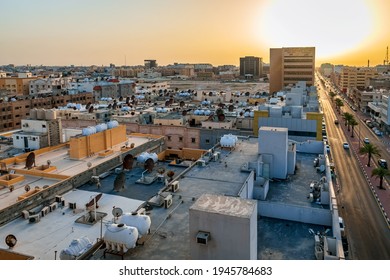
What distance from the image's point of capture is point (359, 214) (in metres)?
36.8

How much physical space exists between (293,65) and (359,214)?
85.2 metres

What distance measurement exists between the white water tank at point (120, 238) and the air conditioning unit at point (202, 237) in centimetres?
357

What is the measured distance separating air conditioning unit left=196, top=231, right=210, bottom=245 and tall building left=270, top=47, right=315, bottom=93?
106042 mm

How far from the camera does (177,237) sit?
55.7 feet

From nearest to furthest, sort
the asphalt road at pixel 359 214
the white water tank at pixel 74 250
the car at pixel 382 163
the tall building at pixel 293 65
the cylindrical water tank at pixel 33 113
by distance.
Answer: the white water tank at pixel 74 250 < the asphalt road at pixel 359 214 < the cylindrical water tank at pixel 33 113 < the car at pixel 382 163 < the tall building at pixel 293 65

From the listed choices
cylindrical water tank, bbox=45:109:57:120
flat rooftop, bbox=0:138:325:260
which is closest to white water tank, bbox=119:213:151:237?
flat rooftop, bbox=0:138:325:260

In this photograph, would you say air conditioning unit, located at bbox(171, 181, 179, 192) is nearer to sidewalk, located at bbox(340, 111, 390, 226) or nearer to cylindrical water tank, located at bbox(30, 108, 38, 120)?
sidewalk, located at bbox(340, 111, 390, 226)

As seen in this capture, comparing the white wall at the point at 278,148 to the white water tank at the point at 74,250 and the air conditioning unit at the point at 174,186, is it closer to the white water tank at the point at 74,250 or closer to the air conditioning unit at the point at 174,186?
the air conditioning unit at the point at 174,186

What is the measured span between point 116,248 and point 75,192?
49.2ft

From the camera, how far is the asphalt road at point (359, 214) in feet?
97.6

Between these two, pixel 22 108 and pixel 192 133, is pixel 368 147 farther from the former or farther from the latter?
pixel 22 108

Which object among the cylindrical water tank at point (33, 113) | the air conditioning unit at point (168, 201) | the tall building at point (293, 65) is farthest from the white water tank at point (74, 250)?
the tall building at point (293, 65)

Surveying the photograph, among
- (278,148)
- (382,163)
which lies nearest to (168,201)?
(278,148)

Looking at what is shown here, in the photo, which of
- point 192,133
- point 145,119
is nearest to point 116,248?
point 192,133
